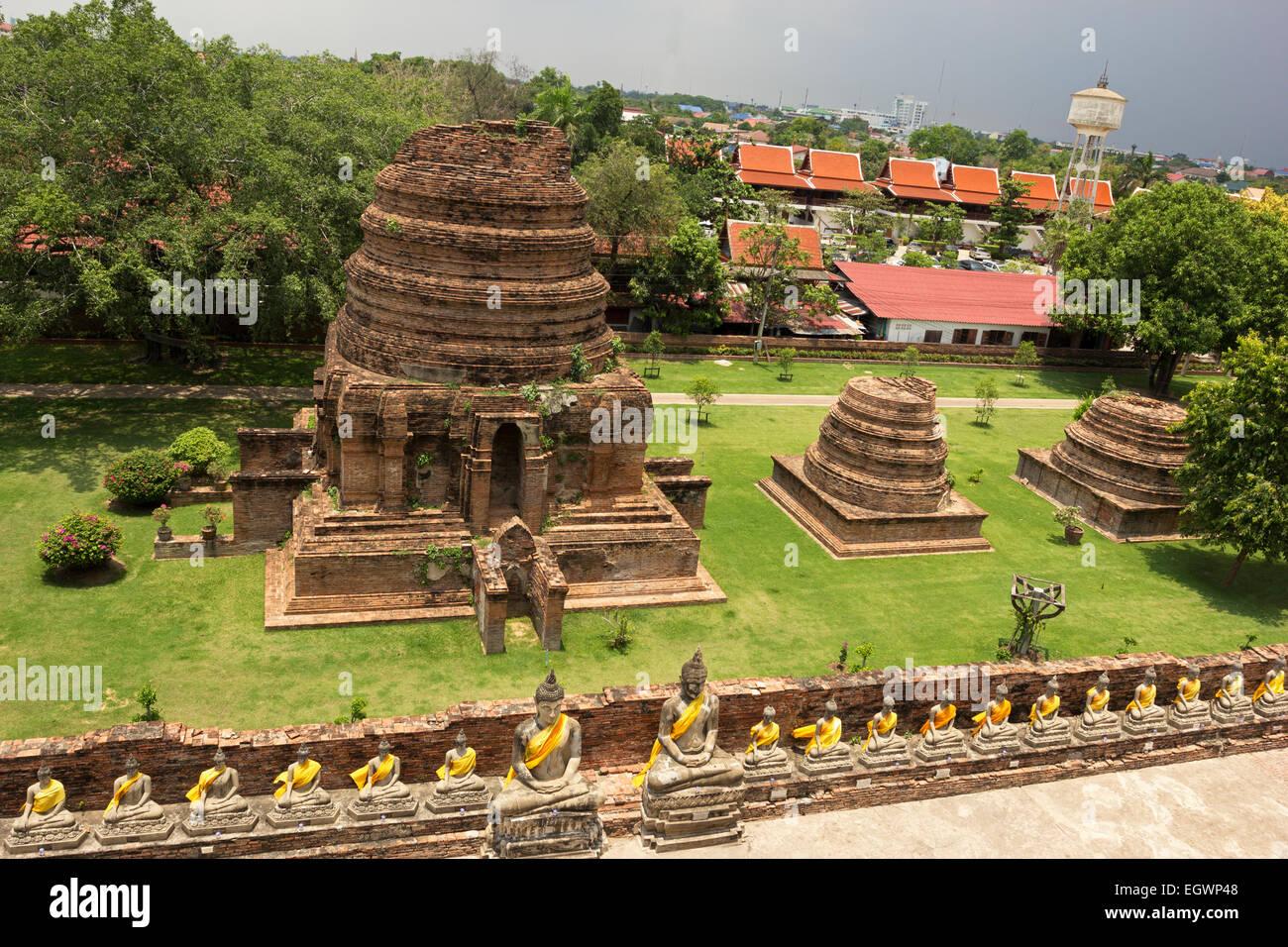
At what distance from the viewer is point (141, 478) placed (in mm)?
21922

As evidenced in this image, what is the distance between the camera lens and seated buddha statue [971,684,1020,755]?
14742 millimetres

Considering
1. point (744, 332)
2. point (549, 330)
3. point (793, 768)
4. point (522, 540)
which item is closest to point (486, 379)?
point (549, 330)

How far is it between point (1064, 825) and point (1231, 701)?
16.6ft

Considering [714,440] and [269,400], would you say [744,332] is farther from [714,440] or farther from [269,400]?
[269,400]

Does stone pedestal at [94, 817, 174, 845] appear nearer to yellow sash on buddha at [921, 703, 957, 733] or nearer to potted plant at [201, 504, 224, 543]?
potted plant at [201, 504, 224, 543]

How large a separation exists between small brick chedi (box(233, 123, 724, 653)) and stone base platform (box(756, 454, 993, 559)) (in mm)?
5003

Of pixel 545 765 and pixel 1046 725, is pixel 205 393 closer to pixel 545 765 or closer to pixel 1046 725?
pixel 545 765

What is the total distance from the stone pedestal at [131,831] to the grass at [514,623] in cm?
426

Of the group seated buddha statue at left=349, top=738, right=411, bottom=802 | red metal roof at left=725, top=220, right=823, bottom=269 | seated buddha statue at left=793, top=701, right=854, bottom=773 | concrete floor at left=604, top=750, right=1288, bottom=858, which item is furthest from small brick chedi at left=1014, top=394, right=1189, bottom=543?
seated buddha statue at left=349, top=738, right=411, bottom=802

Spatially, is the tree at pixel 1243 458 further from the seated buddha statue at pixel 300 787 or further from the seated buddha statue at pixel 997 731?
the seated buddha statue at pixel 300 787

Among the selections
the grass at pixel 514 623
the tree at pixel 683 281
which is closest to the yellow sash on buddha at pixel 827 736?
the grass at pixel 514 623

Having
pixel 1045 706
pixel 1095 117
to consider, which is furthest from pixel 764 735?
pixel 1095 117

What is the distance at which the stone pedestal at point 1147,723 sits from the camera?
15.7m
